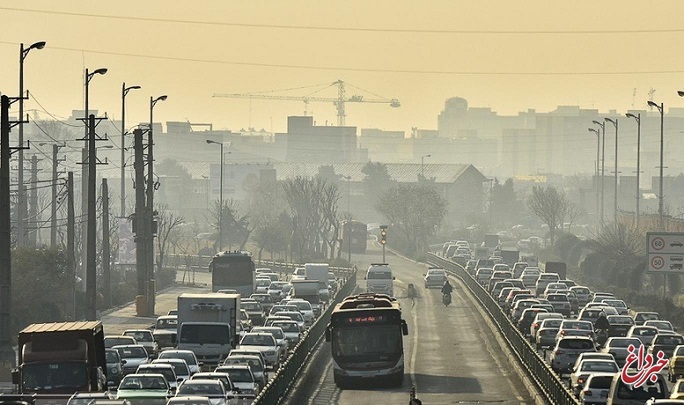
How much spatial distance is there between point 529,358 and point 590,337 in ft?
20.2

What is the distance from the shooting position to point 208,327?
187 ft

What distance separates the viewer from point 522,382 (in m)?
53.5

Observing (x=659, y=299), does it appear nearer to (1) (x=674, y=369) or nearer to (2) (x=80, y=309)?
(2) (x=80, y=309)

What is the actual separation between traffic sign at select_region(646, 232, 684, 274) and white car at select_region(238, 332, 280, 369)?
36.9 meters

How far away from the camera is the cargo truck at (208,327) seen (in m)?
56.3

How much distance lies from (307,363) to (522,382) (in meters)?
8.41

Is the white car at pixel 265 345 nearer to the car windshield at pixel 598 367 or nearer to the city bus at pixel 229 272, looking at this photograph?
the car windshield at pixel 598 367

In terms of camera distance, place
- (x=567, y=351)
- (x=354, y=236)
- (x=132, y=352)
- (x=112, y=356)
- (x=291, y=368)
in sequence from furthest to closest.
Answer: (x=354, y=236) → (x=567, y=351) → (x=132, y=352) → (x=112, y=356) → (x=291, y=368)

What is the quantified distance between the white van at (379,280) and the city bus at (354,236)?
173ft

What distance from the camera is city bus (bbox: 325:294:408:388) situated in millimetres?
51969

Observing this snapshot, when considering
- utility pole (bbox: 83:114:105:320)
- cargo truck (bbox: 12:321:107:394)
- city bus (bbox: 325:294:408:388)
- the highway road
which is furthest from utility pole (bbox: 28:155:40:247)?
cargo truck (bbox: 12:321:107:394)

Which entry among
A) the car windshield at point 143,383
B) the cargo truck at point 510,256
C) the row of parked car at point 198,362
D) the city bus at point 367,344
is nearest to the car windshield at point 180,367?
the row of parked car at point 198,362

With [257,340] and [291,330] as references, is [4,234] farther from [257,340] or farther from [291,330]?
[291,330]

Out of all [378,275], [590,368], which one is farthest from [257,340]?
[378,275]
